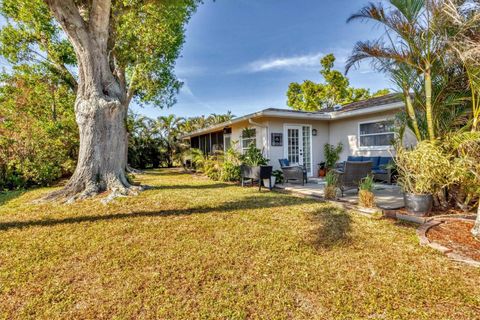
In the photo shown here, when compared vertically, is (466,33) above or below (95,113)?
above

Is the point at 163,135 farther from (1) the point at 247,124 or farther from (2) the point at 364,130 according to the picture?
(2) the point at 364,130

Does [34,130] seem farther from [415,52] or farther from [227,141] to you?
[415,52]

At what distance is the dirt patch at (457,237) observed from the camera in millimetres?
3302

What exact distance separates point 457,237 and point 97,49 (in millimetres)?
9204

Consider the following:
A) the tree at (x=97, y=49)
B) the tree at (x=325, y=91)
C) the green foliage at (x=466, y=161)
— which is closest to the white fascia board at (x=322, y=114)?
the green foliage at (x=466, y=161)

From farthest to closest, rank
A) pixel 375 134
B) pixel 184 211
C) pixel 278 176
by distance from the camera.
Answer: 1. pixel 375 134
2. pixel 278 176
3. pixel 184 211

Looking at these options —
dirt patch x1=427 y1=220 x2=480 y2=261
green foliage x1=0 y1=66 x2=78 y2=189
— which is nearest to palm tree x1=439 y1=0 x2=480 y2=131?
dirt patch x1=427 y1=220 x2=480 y2=261

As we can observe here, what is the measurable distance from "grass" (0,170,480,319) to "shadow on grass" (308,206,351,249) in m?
0.02

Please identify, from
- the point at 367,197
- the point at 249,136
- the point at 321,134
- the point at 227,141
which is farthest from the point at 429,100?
the point at 227,141

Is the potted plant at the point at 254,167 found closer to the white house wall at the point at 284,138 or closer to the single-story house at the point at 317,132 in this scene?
the white house wall at the point at 284,138

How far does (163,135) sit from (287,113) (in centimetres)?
1684

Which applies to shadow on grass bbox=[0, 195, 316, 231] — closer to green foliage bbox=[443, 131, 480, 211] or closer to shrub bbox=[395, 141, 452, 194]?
shrub bbox=[395, 141, 452, 194]

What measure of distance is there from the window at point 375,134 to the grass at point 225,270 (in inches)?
221

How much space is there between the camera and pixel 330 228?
4.34 m
